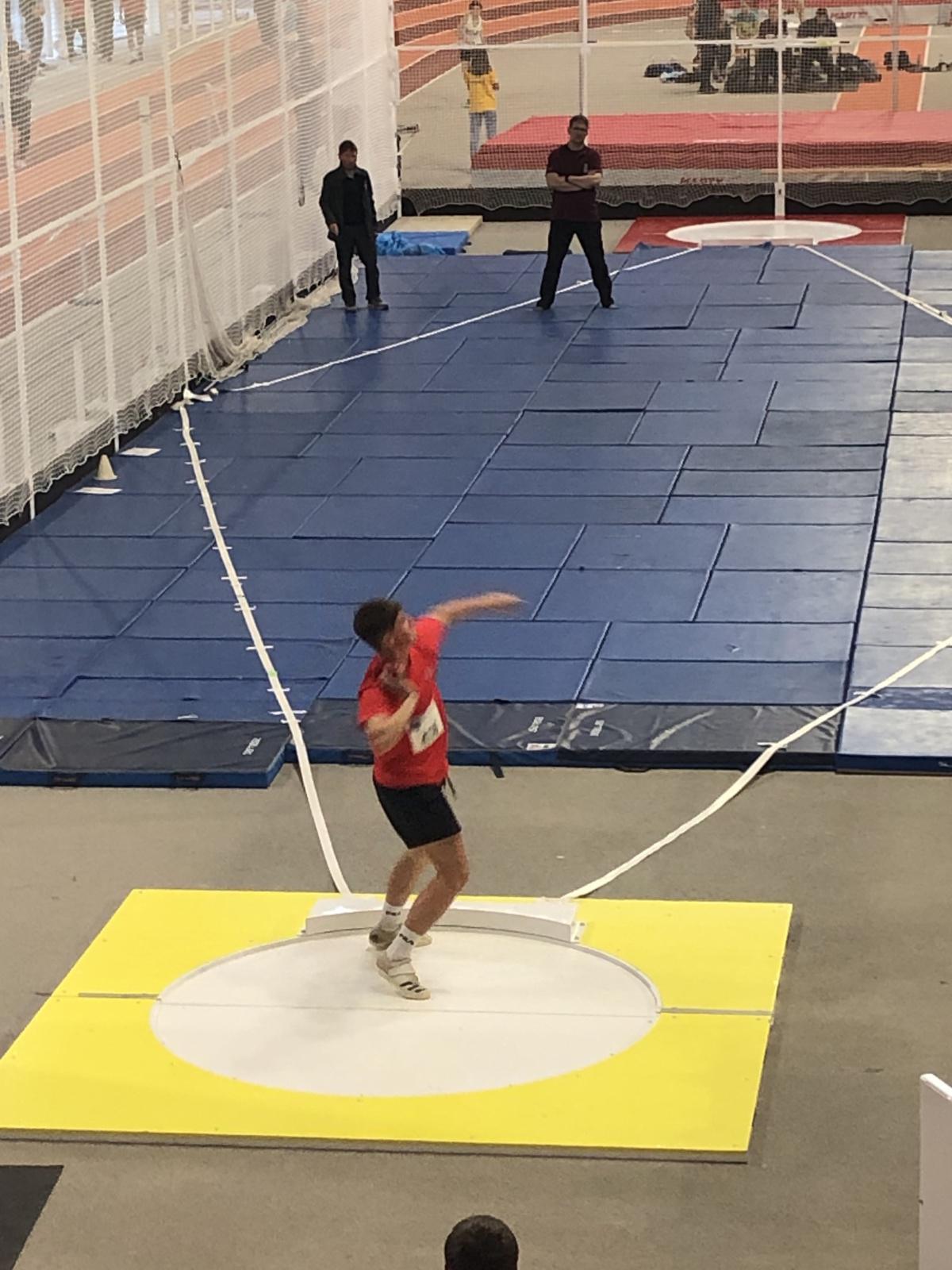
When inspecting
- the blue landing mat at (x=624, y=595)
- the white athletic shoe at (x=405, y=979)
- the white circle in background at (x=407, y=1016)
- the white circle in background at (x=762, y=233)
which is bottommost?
the white circle in background at (x=762, y=233)

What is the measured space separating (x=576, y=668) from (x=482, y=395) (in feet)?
19.3

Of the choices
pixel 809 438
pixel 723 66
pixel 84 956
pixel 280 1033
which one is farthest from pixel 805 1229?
pixel 723 66

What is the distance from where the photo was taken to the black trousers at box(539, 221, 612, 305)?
17.0 meters

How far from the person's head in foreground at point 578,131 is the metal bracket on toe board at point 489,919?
1043cm

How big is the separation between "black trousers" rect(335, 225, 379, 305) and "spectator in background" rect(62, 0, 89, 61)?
4.03 m

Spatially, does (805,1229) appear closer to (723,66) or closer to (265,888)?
(265,888)

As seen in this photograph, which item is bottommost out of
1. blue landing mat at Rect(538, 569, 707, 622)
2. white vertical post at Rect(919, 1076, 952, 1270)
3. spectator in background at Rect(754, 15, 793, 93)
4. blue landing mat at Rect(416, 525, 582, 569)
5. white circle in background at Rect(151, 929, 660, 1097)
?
blue landing mat at Rect(416, 525, 582, 569)

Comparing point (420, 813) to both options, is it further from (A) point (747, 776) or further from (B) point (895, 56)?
(B) point (895, 56)

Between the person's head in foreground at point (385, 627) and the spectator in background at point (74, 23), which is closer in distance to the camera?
the person's head in foreground at point (385, 627)

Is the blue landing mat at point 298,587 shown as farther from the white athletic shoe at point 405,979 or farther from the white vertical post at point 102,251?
the white athletic shoe at point 405,979

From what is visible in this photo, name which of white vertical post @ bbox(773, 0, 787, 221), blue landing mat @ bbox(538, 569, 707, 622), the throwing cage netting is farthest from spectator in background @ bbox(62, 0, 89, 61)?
white vertical post @ bbox(773, 0, 787, 221)

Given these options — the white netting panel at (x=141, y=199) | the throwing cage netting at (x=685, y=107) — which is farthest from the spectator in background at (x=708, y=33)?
the white netting panel at (x=141, y=199)

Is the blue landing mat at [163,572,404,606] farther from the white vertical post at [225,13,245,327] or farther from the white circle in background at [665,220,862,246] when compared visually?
the white circle in background at [665,220,862,246]

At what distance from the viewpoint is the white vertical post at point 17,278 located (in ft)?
39.7
